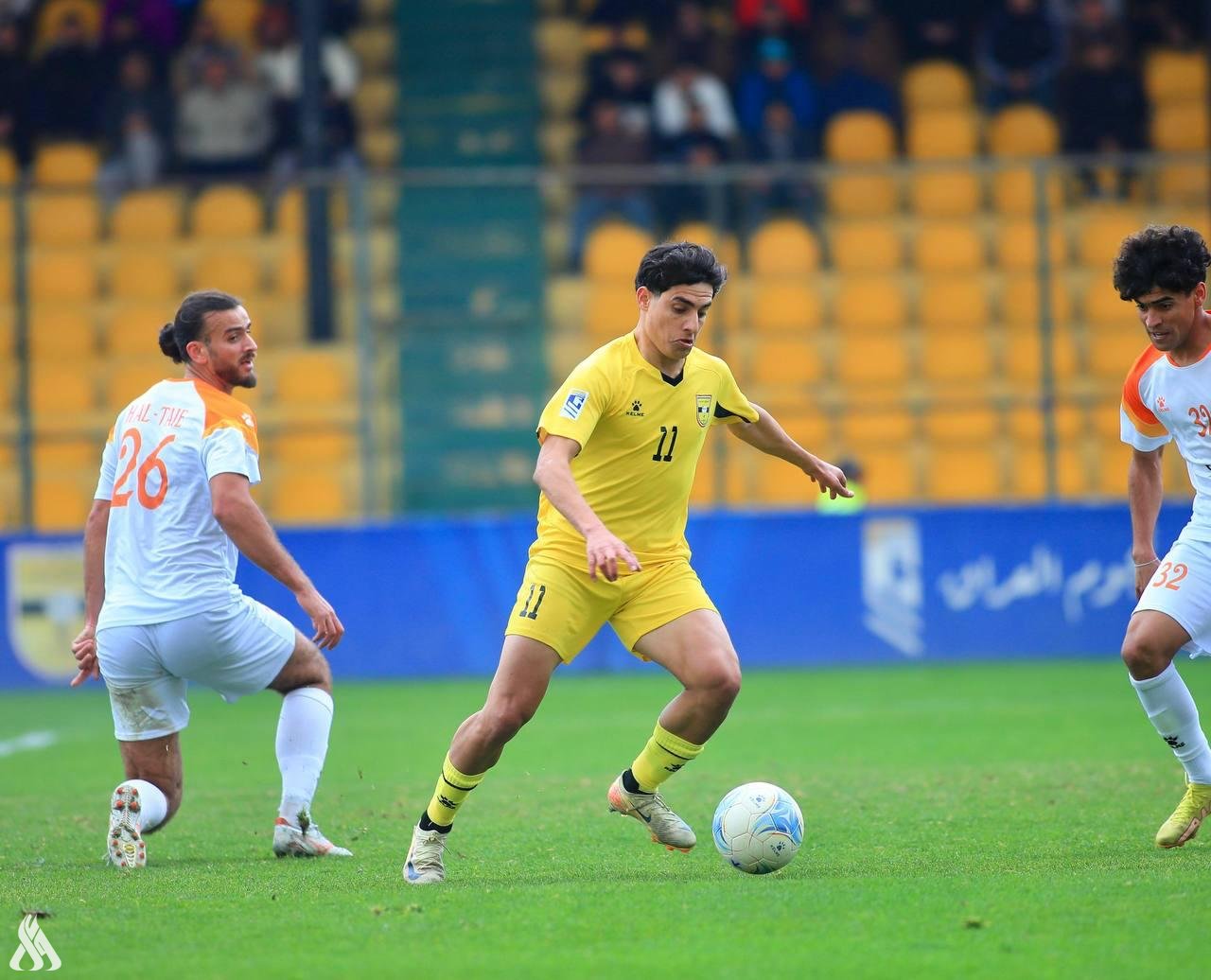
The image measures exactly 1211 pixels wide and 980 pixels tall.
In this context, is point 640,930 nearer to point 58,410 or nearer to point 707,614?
point 707,614

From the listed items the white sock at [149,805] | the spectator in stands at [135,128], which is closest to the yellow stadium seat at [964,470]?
the spectator in stands at [135,128]

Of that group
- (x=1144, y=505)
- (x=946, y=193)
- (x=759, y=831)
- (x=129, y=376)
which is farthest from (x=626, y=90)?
(x=759, y=831)

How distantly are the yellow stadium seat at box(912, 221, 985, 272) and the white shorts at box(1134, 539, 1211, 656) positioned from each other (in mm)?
10386

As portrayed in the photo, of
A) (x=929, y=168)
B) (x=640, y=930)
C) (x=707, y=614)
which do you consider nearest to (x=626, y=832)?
(x=707, y=614)

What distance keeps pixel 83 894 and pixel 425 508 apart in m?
10.3

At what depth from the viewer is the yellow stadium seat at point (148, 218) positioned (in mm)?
17156

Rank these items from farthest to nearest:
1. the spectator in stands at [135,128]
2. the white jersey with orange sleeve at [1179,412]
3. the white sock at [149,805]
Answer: the spectator in stands at [135,128], the white sock at [149,805], the white jersey with orange sleeve at [1179,412]

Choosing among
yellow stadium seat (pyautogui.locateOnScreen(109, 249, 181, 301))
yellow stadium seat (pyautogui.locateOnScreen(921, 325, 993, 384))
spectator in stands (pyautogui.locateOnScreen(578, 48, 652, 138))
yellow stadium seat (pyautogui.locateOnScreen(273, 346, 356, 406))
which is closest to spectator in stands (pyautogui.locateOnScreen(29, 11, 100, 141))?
yellow stadium seat (pyautogui.locateOnScreen(109, 249, 181, 301))

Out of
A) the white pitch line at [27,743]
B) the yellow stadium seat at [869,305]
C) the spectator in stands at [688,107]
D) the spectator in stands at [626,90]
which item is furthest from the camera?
the spectator in stands at [626,90]

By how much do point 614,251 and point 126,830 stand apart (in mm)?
10918

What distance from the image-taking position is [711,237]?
16359 millimetres

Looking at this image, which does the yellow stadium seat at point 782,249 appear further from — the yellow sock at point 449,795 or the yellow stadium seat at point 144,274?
the yellow sock at point 449,795

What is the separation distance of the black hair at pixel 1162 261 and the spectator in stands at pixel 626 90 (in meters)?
12.4

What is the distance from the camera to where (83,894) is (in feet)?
19.9
